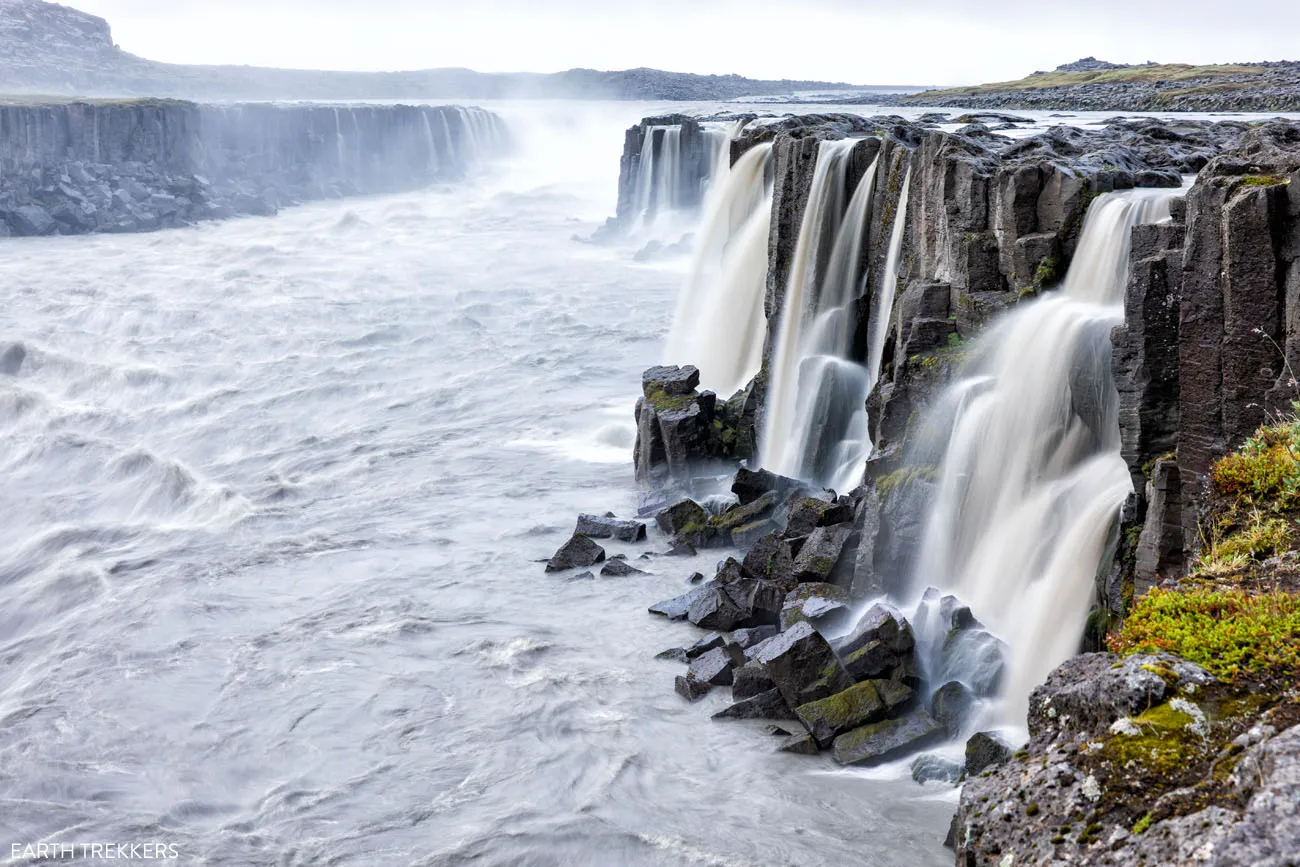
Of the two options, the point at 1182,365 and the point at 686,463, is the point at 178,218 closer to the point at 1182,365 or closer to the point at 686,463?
the point at 686,463

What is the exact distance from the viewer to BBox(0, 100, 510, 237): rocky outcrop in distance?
6869 cm

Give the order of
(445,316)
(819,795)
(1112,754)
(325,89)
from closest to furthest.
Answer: (1112,754)
(819,795)
(445,316)
(325,89)

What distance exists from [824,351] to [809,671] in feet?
32.6

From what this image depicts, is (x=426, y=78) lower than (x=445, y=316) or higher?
higher

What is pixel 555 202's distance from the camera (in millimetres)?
78625

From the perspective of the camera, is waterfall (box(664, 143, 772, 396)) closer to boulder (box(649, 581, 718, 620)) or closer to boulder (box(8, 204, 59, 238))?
boulder (box(649, 581, 718, 620))

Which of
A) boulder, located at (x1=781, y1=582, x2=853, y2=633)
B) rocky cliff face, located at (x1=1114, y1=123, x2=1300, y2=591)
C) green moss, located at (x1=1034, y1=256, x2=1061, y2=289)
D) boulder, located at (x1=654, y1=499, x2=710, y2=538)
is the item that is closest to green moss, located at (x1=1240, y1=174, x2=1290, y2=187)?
rocky cliff face, located at (x1=1114, y1=123, x2=1300, y2=591)

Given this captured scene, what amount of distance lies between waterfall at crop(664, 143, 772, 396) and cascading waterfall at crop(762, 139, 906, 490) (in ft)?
9.37

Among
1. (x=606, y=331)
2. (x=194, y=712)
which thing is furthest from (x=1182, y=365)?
(x=606, y=331)

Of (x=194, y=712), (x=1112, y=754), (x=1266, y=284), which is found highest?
(x=1266, y=284)

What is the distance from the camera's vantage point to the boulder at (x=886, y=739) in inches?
525

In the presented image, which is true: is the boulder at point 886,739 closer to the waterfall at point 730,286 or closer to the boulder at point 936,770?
the boulder at point 936,770

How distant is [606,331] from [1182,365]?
3063cm

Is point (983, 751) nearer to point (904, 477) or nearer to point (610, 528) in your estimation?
point (904, 477)
